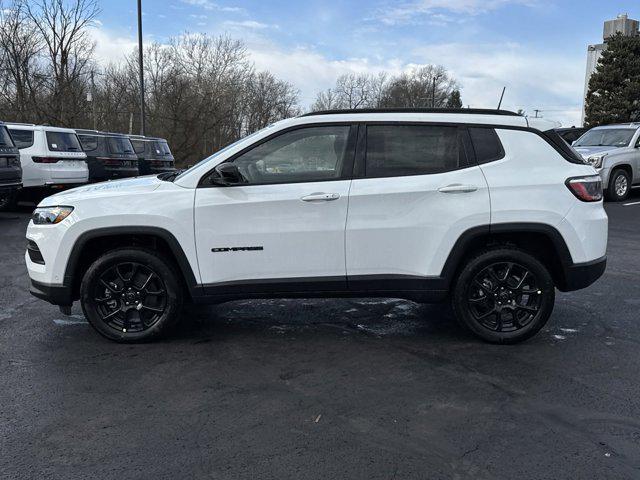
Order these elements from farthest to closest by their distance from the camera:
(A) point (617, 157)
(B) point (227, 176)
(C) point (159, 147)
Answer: (C) point (159, 147), (A) point (617, 157), (B) point (227, 176)

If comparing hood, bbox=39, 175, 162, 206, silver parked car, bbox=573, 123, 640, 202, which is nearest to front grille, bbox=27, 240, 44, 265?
hood, bbox=39, 175, 162, 206

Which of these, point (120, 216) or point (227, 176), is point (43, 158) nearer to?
point (120, 216)

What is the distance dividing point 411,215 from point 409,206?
0.07 metres

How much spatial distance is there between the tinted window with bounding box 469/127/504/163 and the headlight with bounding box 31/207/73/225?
316 centimetres

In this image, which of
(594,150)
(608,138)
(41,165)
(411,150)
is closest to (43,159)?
(41,165)

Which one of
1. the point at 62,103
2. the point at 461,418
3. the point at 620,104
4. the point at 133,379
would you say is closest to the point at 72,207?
the point at 133,379

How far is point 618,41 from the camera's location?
3625 cm

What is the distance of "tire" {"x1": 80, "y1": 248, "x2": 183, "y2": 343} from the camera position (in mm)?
4375

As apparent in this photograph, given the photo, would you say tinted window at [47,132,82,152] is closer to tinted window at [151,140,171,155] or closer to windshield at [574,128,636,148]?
tinted window at [151,140,171,155]

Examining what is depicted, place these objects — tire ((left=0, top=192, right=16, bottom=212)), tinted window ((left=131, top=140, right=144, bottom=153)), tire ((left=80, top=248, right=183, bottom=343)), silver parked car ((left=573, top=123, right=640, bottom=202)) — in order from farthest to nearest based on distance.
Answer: tinted window ((left=131, top=140, right=144, bottom=153)), silver parked car ((left=573, top=123, right=640, bottom=202)), tire ((left=0, top=192, right=16, bottom=212)), tire ((left=80, top=248, right=183, bottom=343))

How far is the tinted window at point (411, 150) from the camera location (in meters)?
4.36

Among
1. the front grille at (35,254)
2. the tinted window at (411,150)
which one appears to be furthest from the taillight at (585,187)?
the front grille at (35,254)

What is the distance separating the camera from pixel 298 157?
14.4ft

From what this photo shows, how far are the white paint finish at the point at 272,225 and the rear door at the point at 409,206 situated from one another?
0.49 feet
